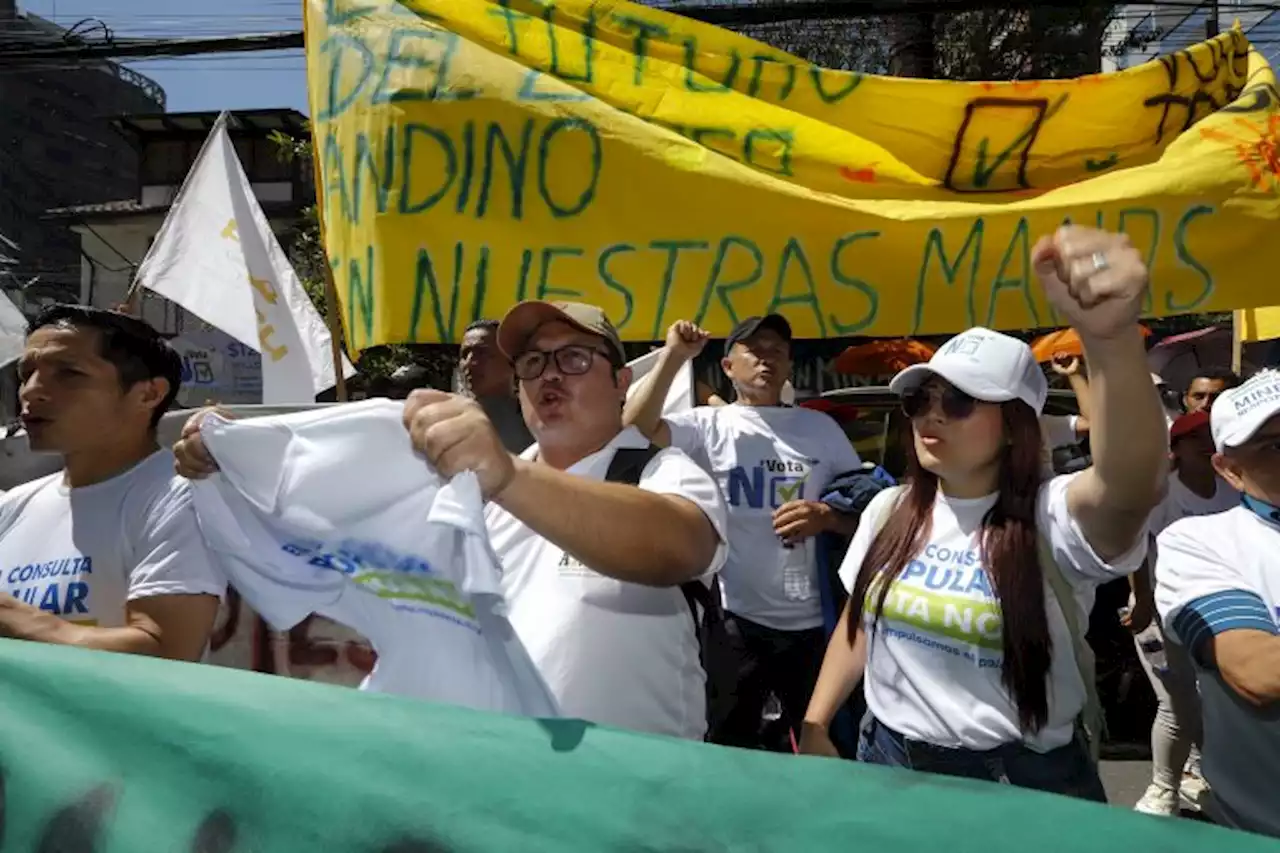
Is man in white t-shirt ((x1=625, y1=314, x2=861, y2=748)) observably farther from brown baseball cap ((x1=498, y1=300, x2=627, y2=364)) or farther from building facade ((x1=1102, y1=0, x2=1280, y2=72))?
building facade ((x1=1102, y1=0, x2=1280, y2=72))

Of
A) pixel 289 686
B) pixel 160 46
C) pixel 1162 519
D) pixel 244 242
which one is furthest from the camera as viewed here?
pixel 160 46

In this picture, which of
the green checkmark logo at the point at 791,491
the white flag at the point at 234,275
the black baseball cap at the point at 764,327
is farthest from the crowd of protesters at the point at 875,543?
the white flag at the point at 234,275

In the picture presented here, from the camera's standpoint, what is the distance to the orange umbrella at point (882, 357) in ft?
29.8

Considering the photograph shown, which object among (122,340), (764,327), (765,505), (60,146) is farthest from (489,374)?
(60,146)

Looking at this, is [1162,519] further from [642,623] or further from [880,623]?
[642,623]

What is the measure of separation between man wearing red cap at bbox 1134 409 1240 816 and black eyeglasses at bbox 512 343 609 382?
2454mm

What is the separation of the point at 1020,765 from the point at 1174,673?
1.73 metres

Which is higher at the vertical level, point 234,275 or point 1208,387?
point 234,275

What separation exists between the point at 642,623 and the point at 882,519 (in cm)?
74

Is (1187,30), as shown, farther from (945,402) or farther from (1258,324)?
(945,402)

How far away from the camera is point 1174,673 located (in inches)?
143

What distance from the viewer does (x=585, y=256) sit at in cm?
284

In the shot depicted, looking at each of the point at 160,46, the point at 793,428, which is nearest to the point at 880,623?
the point at 793,428

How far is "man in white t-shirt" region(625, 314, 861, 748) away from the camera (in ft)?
11.9
